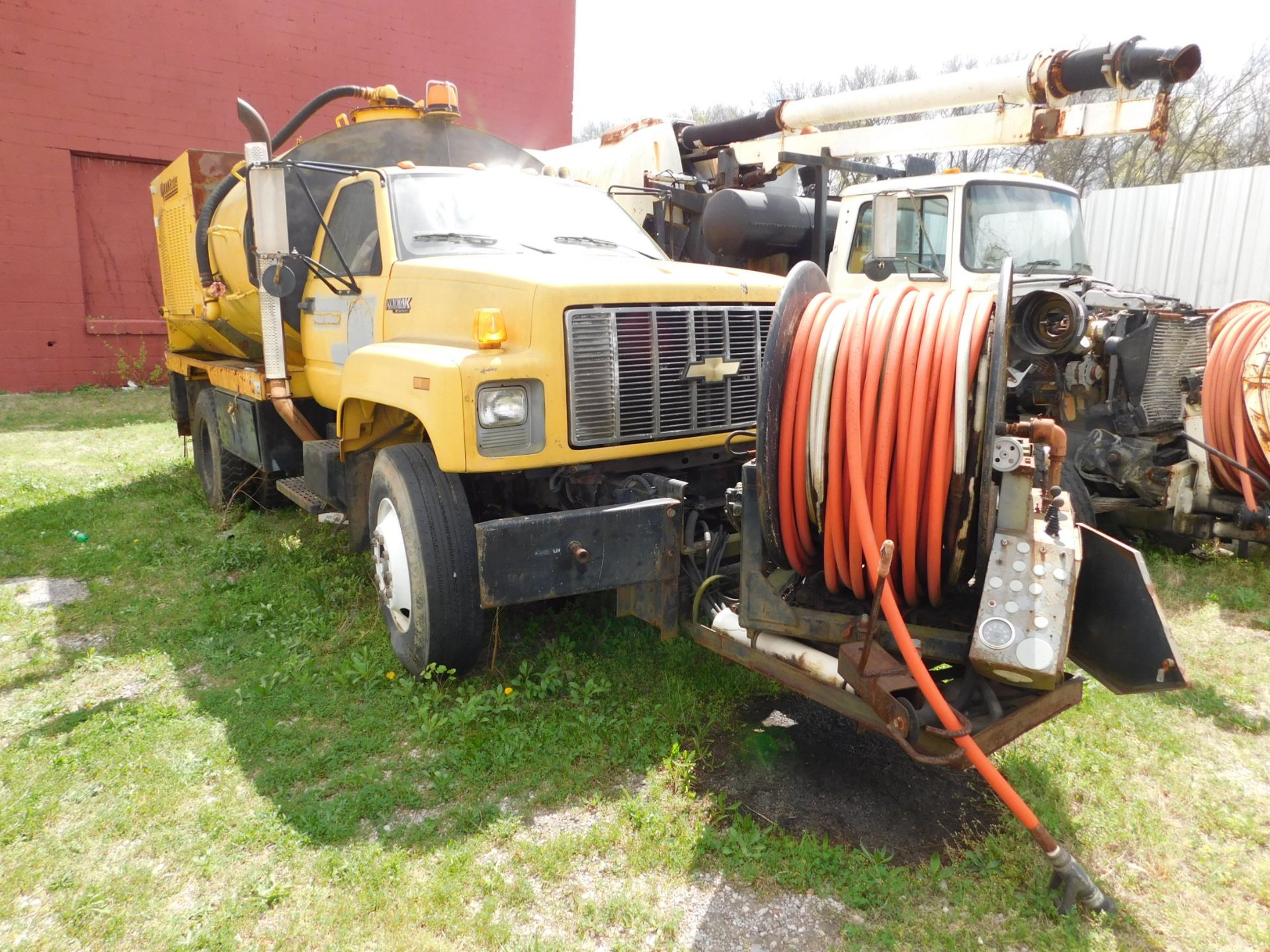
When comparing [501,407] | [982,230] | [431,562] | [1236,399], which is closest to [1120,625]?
[501,407]

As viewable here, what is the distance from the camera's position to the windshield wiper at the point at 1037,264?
6176 mm

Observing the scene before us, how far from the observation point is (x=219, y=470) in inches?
271

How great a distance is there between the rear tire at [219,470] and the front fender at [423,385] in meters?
2.97

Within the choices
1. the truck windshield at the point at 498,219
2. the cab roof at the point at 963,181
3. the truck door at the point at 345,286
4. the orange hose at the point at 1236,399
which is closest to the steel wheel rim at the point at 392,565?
the truck door at the point at 345,286

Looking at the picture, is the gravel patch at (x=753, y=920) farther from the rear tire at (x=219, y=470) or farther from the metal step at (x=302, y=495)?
the rear tire at (x=219, y=470)

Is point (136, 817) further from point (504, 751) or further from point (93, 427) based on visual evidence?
point (93, 427)

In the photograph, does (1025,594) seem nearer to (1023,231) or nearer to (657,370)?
(657,370)

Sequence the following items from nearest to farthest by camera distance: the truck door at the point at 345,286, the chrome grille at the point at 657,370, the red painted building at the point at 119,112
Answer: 1. the chrome grille at the point at 657,370
2. the truck door at the point at 345,286
3. the red painted building at the point at 119,112

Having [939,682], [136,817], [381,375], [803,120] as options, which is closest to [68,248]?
[803,120]

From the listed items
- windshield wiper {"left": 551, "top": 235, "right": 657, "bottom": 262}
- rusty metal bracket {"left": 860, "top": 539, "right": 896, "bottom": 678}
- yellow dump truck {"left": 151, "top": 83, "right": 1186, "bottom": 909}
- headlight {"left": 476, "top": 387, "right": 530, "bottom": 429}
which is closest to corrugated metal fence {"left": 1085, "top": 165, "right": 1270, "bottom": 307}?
yellow dump truck {"left": 151, "top": 83, "right": 1186, "bottom": 909}

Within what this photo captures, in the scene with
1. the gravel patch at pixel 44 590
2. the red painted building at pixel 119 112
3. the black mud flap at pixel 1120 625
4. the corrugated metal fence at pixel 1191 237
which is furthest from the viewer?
the red painted building at pixel 119 112

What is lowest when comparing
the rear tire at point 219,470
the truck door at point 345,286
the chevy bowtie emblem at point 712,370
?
the rear tire at point 219,470

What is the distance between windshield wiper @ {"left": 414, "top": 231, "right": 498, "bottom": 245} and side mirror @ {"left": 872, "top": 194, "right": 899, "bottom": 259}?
7.70 ft

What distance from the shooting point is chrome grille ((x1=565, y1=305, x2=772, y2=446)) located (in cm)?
366
